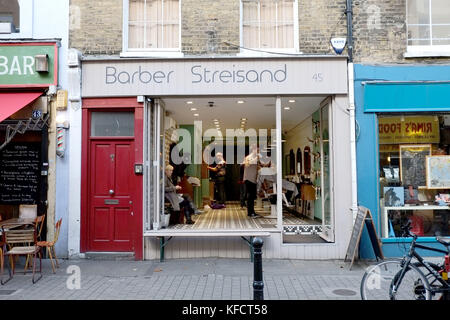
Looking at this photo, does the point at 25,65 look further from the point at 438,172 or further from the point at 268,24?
the point at 438,172

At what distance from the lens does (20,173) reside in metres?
8.59

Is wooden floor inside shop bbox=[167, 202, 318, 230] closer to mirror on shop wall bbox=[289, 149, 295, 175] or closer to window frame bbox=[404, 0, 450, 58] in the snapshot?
mirror on shop wall bbox=[289, 149, 295, 175]

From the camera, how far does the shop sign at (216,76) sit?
8.13 metres

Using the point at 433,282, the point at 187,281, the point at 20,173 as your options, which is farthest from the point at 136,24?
the point at 433,282

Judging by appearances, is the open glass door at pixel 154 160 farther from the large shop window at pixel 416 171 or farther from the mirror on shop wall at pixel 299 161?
the mirror on shop wall at pixel 299 161

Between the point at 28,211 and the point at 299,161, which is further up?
the point at 299,161

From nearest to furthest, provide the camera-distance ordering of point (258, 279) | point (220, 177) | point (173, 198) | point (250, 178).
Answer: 1. point (258, 279)
2. point (173, 198)
3. point (250, 178)
4. point (220, 177)

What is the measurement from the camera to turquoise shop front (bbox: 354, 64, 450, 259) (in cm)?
805

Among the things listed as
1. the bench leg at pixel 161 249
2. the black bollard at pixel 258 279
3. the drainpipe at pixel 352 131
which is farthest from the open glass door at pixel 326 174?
the black bollard at pixel 258 279

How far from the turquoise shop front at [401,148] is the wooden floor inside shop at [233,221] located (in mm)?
2102

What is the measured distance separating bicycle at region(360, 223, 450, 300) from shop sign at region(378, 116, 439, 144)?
3.66 meters

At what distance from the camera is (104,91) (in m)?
8.23

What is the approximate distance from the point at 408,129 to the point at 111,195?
21.9ft
